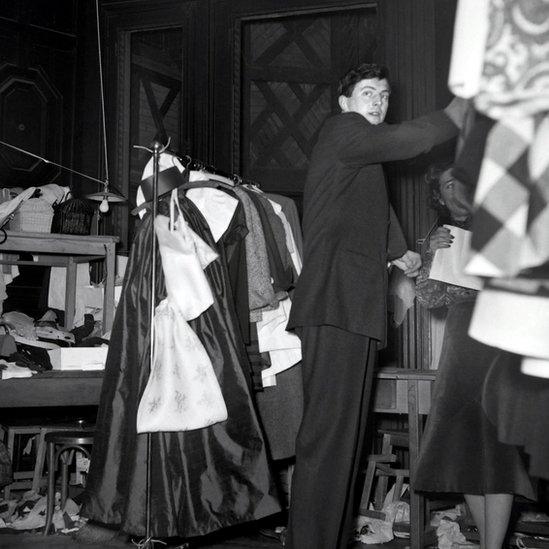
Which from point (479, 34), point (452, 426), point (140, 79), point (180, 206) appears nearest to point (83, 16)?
point (140, 79)

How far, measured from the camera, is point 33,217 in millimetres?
3734

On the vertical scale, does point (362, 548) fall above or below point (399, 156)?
below

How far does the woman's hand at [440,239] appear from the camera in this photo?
9.09ft

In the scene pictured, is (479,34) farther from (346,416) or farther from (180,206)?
(180,206)

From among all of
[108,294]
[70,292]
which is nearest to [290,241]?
[108,294]

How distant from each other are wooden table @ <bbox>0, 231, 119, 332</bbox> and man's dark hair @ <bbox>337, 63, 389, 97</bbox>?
5.76 ft

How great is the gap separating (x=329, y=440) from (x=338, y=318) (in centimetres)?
37

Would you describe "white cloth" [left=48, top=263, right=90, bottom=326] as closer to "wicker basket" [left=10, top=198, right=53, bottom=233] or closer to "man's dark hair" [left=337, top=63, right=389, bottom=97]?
"wicker basket" [left=10, top=198, right=53, bottom=233]

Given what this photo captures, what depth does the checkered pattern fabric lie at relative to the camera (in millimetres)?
863

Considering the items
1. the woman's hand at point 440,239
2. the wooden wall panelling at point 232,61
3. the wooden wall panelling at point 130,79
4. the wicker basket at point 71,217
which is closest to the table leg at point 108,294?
the wicker basket at point 71,217

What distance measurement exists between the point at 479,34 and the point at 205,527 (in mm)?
2048

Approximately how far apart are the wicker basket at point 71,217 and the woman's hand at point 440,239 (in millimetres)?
1845

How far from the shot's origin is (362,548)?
294 centimetres

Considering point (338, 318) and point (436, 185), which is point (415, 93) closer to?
point (436, 185)
